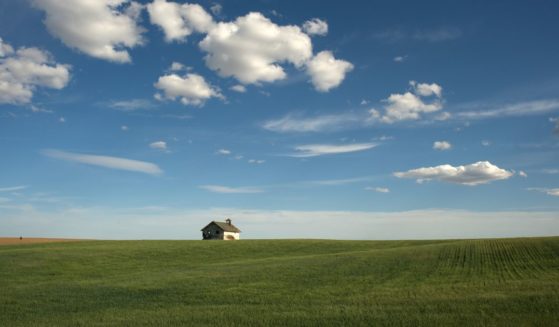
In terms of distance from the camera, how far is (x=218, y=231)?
89375mm

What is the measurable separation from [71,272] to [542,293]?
35.5 metres

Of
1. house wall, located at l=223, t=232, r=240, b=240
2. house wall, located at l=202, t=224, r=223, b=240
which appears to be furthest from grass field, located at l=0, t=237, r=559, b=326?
house wall, located at l=223, t=232, r=240, b=240

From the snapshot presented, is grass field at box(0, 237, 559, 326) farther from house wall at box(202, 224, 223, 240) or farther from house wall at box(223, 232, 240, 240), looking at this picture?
house wall at box(223, 232, 240, 240)

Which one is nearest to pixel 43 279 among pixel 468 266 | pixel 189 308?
pixel 189 308

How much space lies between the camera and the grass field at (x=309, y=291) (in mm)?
17328

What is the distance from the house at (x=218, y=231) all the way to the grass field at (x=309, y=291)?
44909 millimetres

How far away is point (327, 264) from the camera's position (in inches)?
1388

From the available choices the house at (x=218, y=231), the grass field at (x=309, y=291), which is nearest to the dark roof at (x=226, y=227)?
the house at (x=218, y=231)

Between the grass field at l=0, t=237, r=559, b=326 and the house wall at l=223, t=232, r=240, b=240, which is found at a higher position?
the house wall at l=223, t=232, r=240, b=240

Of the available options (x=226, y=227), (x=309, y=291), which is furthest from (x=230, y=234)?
(x=309, y=291)

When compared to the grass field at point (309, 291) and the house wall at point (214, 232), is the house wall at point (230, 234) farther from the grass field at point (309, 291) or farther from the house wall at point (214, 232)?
the grass field at point (309, 291)

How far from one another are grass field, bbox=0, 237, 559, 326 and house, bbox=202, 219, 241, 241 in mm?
44909

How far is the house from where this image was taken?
89.0 m

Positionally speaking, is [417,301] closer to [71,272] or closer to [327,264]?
[327,264]
